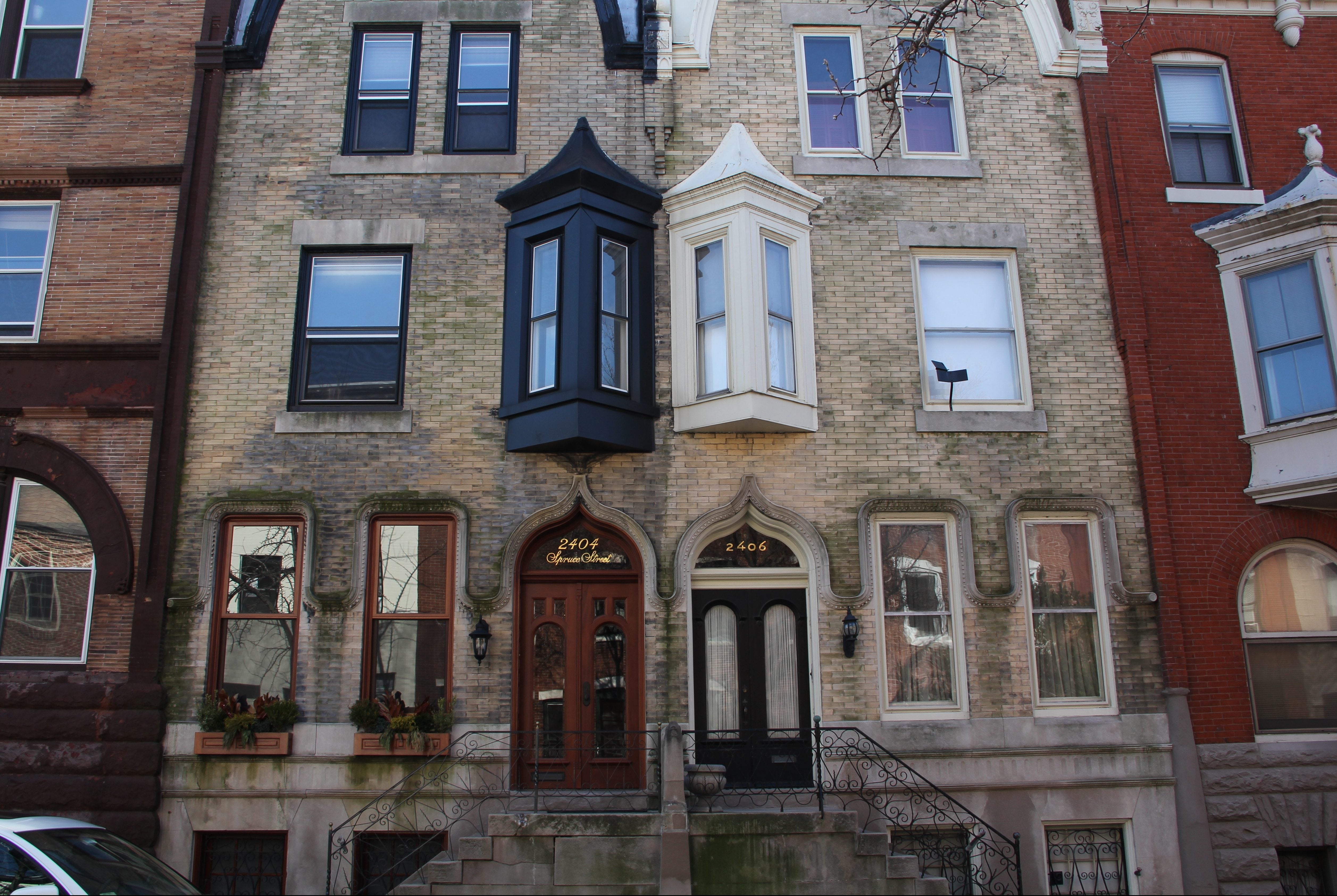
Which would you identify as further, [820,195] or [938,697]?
[820,195]

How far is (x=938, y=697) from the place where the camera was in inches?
416

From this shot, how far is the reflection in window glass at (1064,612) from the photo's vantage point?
10.7m

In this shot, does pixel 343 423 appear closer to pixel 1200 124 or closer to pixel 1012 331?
pixel 1012 331

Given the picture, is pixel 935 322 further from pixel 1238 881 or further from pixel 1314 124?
pixel 1238 881

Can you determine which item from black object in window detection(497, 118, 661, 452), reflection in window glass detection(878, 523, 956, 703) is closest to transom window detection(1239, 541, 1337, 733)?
reflection in window glass detection(878, 523, 956, 703)

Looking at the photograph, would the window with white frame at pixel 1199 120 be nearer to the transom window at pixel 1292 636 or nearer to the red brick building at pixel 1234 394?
the red brick building at pixel 1234 394

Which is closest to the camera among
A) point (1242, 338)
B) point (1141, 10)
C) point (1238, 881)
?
Result: point (1238, 881)

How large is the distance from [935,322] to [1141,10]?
5530 mm

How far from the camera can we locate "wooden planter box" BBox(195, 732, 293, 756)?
993 centimetres

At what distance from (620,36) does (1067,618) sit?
9.25 metres

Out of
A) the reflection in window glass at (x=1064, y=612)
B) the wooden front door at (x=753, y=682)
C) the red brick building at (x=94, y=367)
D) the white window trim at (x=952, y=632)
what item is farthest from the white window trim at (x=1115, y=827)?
the red brick building at (x=94, y=367)

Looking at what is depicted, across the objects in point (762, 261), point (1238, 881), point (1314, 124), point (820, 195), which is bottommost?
point (1238, 881)

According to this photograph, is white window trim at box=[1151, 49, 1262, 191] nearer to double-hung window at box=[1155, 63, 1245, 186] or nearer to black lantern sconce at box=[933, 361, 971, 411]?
double-hung window at box=[1155, 63, 1245, 186]

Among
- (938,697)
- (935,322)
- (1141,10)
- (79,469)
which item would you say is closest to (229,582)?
(79,469)
